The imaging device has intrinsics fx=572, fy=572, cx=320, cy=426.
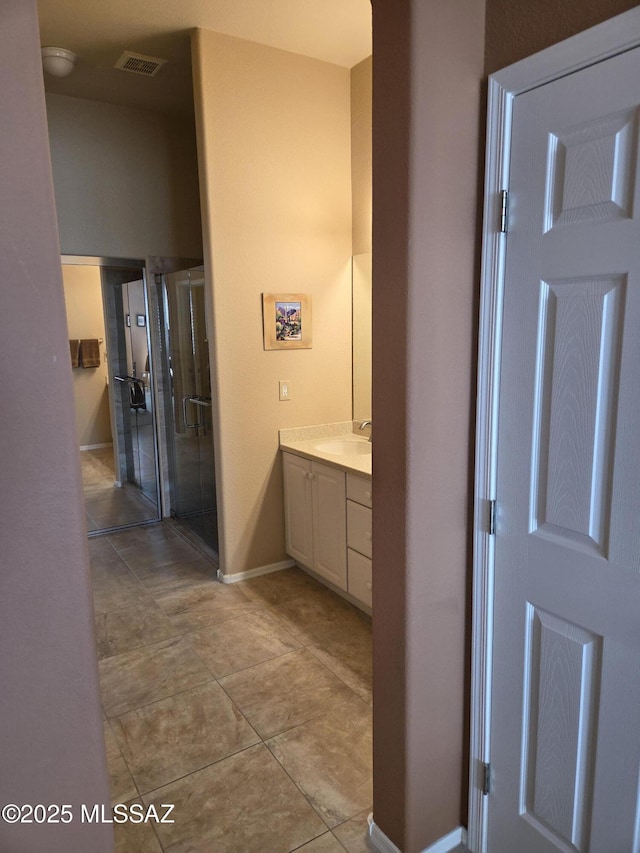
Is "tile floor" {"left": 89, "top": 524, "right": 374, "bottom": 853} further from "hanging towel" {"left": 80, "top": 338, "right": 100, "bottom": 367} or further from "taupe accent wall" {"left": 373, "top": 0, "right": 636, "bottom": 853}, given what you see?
"hanging towel" {"left": 80, "top": 338, "right": 100, "bottom": 367}

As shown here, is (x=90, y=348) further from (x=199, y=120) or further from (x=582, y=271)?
(x=582, y=271)

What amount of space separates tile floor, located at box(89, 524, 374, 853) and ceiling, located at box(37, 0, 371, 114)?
3126 millimetres

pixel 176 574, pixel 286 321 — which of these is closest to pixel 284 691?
pixel 176 574

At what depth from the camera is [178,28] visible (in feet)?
9.96

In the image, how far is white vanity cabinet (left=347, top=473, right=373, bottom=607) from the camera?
2.91m

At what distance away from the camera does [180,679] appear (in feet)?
8.55

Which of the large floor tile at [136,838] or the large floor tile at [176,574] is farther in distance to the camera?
the large floor tile at [176,574]

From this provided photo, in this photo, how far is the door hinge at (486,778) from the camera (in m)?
1.62

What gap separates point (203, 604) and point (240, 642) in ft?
1.66

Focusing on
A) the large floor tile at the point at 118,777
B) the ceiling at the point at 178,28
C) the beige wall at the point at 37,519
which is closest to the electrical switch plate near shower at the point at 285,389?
the ceiling at the point at 178,28

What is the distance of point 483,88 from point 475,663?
1.52 m

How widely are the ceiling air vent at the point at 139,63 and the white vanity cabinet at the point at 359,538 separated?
2.74 metres

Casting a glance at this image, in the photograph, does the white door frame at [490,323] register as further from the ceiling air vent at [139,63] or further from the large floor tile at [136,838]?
the ceiling air vent at [139,63]

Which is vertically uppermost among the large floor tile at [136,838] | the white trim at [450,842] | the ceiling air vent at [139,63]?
the ceiling air vent at [139,63]
